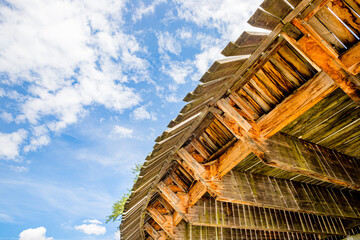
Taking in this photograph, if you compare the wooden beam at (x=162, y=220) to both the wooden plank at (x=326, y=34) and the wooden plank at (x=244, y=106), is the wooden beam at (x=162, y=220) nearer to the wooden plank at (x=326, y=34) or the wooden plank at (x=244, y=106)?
the wooden plank at (x=244, y=106)

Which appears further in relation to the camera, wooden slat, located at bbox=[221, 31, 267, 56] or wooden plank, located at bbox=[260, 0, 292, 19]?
wooden slat, located at bbox=[221, 31, 267, 56]

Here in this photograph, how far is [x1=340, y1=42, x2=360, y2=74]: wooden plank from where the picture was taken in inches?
81.4

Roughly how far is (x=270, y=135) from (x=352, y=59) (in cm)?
129

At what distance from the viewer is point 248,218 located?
498 centimetres

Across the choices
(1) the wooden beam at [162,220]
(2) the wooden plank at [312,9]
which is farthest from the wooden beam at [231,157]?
(1) the wooden beam at [162,220]

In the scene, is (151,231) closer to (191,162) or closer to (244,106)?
(191,162)

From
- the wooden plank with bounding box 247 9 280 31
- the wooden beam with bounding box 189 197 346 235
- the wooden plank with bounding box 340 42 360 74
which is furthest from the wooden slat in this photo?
the wooden beam with bounding box 189 197 346 235

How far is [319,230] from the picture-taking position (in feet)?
→ 19.6

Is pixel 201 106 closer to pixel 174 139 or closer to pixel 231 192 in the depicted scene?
pixel 174 139

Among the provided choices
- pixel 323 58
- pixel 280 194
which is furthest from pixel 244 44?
pixel 280 194

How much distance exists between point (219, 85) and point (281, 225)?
15.7ft

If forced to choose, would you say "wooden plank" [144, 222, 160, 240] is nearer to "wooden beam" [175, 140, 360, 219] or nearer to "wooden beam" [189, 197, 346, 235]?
"wooden beam" [189, 197, 346, 235]

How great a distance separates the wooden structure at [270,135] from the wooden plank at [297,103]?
1cm

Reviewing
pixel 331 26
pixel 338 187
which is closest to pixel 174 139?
pixel 331 26
